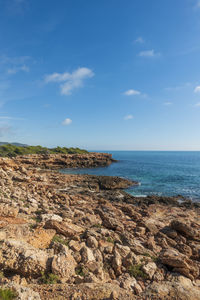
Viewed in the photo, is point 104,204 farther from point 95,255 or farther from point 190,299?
point 190,299

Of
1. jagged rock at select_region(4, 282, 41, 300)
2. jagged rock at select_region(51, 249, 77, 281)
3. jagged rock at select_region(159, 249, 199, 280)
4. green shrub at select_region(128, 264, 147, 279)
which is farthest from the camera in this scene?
jagged rock at select_region(159, 249, 199, 280)

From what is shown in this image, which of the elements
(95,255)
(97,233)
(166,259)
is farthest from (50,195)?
(166,259)

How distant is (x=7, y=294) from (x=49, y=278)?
1518 millimetres

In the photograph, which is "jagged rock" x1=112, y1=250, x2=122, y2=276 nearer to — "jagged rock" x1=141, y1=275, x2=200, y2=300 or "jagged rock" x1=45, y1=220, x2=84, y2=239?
"jagged rock" x1=141, y1=275, x2=200, y2=300

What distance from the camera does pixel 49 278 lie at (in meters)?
5.45

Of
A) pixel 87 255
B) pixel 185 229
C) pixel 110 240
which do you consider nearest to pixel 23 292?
pixel 87 255

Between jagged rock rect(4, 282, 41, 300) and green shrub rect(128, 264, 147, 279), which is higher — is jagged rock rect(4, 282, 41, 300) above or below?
above

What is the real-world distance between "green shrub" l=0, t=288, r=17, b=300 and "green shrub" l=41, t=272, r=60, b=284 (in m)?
1.22

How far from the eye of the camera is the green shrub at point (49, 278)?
17.6 feet

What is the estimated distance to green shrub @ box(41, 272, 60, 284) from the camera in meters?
5.36

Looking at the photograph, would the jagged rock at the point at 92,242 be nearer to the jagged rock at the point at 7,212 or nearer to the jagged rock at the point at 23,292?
the jagged rock at the point at 23,292

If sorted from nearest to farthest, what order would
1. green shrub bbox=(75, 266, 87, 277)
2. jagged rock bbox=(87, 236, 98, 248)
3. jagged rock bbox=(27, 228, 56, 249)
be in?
green shrub bbox=(75, 266, 87, 277) → jagged rock bbox=(27, 228, 56, 249) → jagged rock bbox=(87, 236, 98, 248)

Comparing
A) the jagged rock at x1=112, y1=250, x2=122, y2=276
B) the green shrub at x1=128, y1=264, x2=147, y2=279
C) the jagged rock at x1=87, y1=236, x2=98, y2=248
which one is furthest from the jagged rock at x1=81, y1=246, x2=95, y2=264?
the green shrub at x1=128, y1=264, x2=147, y2=279

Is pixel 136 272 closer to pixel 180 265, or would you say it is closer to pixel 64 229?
pixel 180 265
